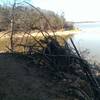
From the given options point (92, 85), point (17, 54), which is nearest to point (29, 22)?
point (17, 54)

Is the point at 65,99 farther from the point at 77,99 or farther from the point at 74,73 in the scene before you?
the point at 74,73

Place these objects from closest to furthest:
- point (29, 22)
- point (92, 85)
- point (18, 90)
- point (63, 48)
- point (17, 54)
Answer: point (18, 90) → point (92, 85) → point (63, 48) → point (17, 54) → point (29, 22)

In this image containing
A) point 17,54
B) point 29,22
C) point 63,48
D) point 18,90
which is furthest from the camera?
point 29,22

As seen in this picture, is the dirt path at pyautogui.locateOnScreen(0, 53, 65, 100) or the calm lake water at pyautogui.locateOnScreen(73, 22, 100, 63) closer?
the dirt path at pyautogui.locateOnScreen(0, 53, 65, 100)

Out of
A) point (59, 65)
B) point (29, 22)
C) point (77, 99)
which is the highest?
point (29, 22)

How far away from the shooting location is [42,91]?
27.0ft

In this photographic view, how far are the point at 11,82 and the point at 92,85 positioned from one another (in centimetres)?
213

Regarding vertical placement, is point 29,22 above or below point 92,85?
above

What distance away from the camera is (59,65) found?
9.41 m

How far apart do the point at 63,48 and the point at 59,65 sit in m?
0.58

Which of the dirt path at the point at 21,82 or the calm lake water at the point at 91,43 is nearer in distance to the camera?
the dirt path at the point at 21,82

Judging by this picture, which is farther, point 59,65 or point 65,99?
point 59,65

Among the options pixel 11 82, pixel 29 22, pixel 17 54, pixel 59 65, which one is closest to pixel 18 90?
pixel 11 82

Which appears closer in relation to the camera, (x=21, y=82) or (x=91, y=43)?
(x=21, y=82)
